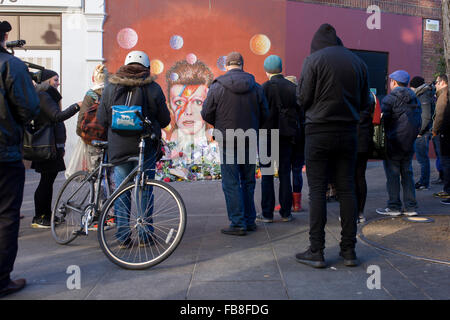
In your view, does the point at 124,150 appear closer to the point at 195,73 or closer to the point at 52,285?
the point at 52,285

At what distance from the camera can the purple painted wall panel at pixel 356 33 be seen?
11.6 m

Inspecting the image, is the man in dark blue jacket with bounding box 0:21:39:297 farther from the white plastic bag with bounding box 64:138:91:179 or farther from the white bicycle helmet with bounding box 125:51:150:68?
the white plastic bag with bounding box 64:138:91:179

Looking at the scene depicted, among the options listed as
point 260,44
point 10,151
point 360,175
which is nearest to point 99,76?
point 10,151

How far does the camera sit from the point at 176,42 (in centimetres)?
1114

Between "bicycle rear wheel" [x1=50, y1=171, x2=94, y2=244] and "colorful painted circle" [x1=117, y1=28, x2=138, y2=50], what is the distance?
683 cm

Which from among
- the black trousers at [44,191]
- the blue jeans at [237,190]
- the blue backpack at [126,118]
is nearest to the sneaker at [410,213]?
the blue jeans at [237,190]

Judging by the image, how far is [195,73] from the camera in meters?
11.2

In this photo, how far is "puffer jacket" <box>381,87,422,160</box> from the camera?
5.81 meters

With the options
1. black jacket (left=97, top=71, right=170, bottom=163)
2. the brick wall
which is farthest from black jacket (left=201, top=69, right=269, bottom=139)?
the brick wall

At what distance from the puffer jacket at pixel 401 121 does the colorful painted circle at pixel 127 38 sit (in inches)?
273

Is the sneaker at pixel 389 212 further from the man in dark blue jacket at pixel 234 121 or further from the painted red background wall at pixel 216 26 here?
the painted red background wall at pixel 216 26

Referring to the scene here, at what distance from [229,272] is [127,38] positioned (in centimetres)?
849

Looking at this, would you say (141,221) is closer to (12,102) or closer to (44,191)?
(12,102)

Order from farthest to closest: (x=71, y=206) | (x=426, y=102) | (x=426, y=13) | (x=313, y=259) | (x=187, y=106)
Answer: (x=426, y=13) < (x=187, y=106) < (x=426, y=102) < (x=71, y=206) < (x=313, y=259)
